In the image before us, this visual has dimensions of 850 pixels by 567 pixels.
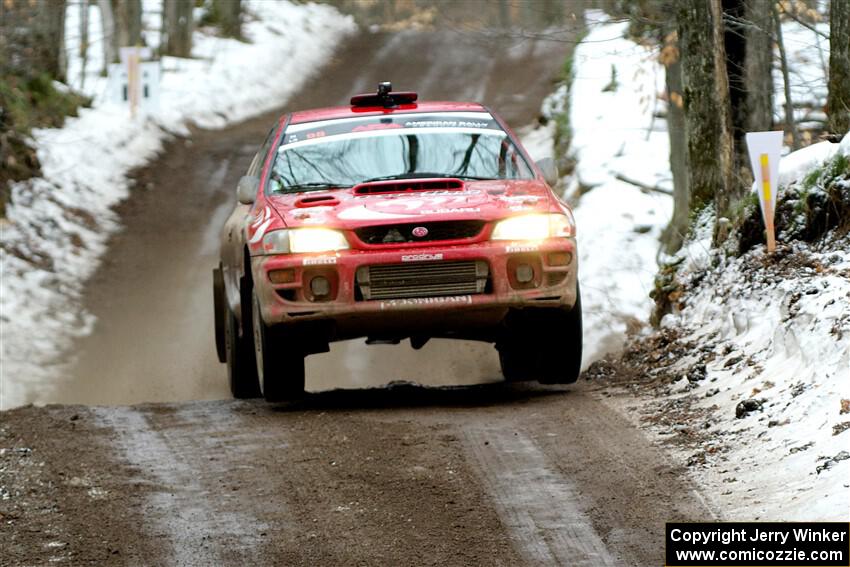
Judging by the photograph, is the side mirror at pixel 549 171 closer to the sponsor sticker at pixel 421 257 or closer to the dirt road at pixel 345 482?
the sponsor sticker at pixel 421 257

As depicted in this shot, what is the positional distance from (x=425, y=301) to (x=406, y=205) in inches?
23.2

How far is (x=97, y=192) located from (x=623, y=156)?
25.4 ft

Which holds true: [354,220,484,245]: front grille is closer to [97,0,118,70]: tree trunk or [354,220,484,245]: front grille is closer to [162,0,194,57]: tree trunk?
[97,0,118,70]: tree trunk

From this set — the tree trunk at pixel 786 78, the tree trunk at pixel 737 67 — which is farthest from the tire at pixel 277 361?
the tree trunk at pixel 786 78

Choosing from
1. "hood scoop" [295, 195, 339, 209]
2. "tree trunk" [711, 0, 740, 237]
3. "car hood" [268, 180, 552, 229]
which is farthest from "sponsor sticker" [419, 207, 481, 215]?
"tree trunk" [711, 0, 740, 237]

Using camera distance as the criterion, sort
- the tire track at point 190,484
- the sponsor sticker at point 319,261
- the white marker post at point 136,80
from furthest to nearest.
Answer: the white marker post at point 136,80, the sponsor sticker at point 319,261, the tire track at point 190,484

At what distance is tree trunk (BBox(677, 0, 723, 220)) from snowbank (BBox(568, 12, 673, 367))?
42.9 inches

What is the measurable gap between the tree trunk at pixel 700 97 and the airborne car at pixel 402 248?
2.46 meters

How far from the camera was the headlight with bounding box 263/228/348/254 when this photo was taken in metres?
8.23

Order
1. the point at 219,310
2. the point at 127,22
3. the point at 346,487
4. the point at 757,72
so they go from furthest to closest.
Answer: the point at 127,22
the point at 757,72
the point at 219,310
the point at 346,487

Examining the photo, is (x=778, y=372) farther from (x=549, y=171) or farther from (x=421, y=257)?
(x=549, y=171)

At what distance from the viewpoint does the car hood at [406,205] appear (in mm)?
8258

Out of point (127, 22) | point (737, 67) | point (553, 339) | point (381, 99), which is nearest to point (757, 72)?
point (737, 67)

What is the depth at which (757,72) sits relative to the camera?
12703 mm
